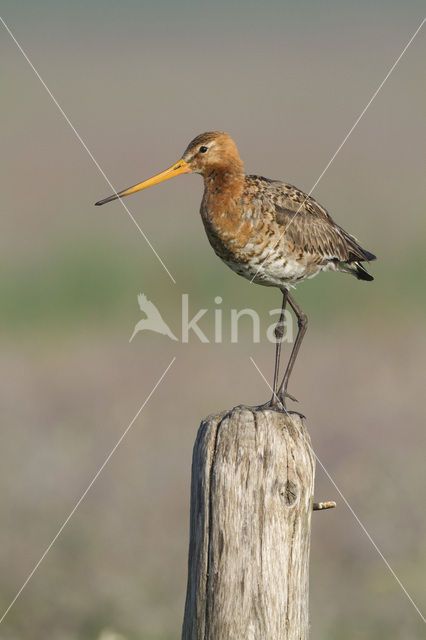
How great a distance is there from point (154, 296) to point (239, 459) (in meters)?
9.41

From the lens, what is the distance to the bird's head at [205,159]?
306 inches

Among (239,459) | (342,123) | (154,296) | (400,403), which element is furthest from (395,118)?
(239,459)

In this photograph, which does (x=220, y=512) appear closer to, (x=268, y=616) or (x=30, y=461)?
(x=268, y=616)

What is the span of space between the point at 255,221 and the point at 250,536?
2.88m

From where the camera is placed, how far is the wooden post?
5.28m

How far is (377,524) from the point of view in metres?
9.64

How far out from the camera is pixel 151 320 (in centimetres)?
1475

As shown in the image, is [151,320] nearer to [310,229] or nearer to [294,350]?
[294,350]

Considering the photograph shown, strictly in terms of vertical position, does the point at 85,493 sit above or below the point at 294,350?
below

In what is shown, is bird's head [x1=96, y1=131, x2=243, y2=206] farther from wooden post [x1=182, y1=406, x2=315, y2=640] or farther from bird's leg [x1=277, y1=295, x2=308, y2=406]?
wooden post [x1=182, y1=406, x2=315, y2=640]

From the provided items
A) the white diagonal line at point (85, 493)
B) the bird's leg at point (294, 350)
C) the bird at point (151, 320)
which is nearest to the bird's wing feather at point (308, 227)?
the bird's leg at point (294, 350)

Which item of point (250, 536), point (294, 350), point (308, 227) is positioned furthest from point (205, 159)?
point (250, 536)

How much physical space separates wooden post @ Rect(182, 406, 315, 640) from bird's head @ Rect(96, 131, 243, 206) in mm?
2767

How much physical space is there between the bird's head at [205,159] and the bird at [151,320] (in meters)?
6.12
